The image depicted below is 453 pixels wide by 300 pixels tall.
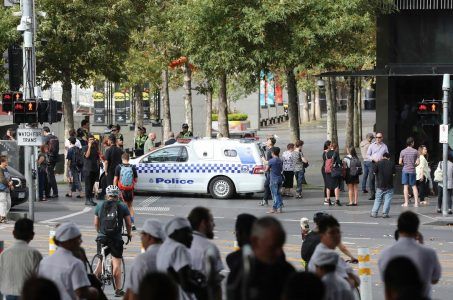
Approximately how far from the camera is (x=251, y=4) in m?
34.4

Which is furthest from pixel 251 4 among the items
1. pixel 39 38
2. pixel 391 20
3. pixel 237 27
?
pixel 39 38

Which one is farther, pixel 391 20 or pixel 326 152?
pixel 391 20

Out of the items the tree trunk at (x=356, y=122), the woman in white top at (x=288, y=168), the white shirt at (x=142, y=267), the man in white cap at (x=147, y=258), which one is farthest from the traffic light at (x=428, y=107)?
the tree trunk at (x=356, y=122)

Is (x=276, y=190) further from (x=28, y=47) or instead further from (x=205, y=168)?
(x=28, y=47)

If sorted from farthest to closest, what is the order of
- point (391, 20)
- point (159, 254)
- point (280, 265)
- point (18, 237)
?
point (391, 20) → point (18, 237) → point (159, 254) → point (280, 265)

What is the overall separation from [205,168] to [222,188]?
69 centimetres

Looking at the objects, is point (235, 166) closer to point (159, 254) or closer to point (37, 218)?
point (37, 218)

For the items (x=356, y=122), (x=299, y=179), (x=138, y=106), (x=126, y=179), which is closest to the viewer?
(x=126, y=179)

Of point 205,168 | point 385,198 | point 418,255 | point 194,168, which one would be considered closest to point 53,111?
point 194,168

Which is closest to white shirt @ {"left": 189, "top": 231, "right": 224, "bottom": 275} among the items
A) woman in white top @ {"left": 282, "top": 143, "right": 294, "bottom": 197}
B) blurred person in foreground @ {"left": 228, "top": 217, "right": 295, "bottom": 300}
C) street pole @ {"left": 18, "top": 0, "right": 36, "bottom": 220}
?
blurred person in foreground @ {"left": 228, "top": 217, "right": 295, "bottom": 300}

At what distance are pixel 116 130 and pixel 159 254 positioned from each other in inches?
942

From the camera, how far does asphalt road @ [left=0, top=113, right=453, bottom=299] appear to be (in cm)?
2108

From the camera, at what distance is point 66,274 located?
32.5 feet

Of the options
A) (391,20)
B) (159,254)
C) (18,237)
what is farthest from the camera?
(391,20)
